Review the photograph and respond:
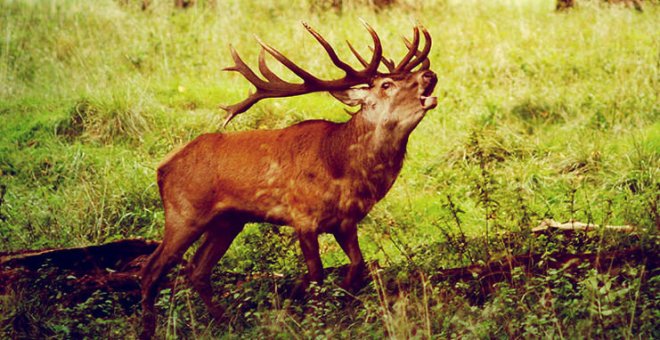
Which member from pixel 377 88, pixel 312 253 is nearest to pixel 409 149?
pixel 377 88

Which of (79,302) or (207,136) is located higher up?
(207,136)

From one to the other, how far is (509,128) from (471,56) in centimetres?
238

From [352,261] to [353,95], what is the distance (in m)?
1.17

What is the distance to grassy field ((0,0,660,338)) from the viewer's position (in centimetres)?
567

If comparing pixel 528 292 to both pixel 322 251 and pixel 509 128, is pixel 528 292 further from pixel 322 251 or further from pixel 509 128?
pixel 509 128

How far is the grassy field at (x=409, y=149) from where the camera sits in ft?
18.6

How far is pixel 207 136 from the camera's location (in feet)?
21.8

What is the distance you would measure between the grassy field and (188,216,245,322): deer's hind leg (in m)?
0.21

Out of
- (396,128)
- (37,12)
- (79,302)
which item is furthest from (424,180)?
(37,12)

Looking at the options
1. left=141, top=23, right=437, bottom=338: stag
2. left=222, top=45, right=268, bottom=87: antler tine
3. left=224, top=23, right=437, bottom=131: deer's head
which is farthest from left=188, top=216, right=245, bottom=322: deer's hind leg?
left=222, top=45, right=268, bottom=87: antler tine

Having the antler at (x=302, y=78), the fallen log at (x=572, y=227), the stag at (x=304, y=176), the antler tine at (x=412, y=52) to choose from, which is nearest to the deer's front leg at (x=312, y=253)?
the stag at (x=304, y=176)

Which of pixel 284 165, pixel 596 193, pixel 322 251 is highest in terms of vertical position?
pixel 284 165

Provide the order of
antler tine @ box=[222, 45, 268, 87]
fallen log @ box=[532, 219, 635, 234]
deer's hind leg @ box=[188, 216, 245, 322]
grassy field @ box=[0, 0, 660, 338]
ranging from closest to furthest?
grassy field @ box=[0, 0, 660, 338] < fallen log @ box=[532, 219, 635, 234] < deer's hind leg @ box=[188, 216, 245, 322] < antler tine @ box=[222, 45, 268, 87]

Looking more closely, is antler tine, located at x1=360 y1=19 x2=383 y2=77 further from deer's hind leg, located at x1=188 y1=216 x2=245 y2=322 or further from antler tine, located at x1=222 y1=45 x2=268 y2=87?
deer's hind leg, located at x1=188 y1=216 x2=245 y2=322
